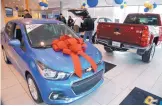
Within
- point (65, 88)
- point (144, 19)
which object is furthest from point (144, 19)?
point (65, 88)

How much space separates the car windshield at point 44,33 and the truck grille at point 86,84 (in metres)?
0.86

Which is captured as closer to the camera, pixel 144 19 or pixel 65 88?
pixel 65 88

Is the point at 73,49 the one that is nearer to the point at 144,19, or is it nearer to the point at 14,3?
the point at 144,19

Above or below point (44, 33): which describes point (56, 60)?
below

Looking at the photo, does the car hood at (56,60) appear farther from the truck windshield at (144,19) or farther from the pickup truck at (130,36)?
the truck windshield at (144,19)

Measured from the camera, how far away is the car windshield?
2.16 m

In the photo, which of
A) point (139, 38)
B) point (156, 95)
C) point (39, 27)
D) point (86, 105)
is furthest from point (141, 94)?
point (39, 27)

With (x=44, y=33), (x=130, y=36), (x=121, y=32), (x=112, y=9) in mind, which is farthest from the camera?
(x=112, y=9)

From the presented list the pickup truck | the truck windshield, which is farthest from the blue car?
the truck windshield

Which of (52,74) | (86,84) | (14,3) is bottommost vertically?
(86,84)

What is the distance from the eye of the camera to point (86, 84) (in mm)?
1829

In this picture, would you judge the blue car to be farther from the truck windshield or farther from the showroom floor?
the truck windshield

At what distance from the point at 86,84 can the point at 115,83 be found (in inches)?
43.2

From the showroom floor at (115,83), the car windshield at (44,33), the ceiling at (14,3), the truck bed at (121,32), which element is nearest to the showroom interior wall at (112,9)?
the ceiling at (14,3)
